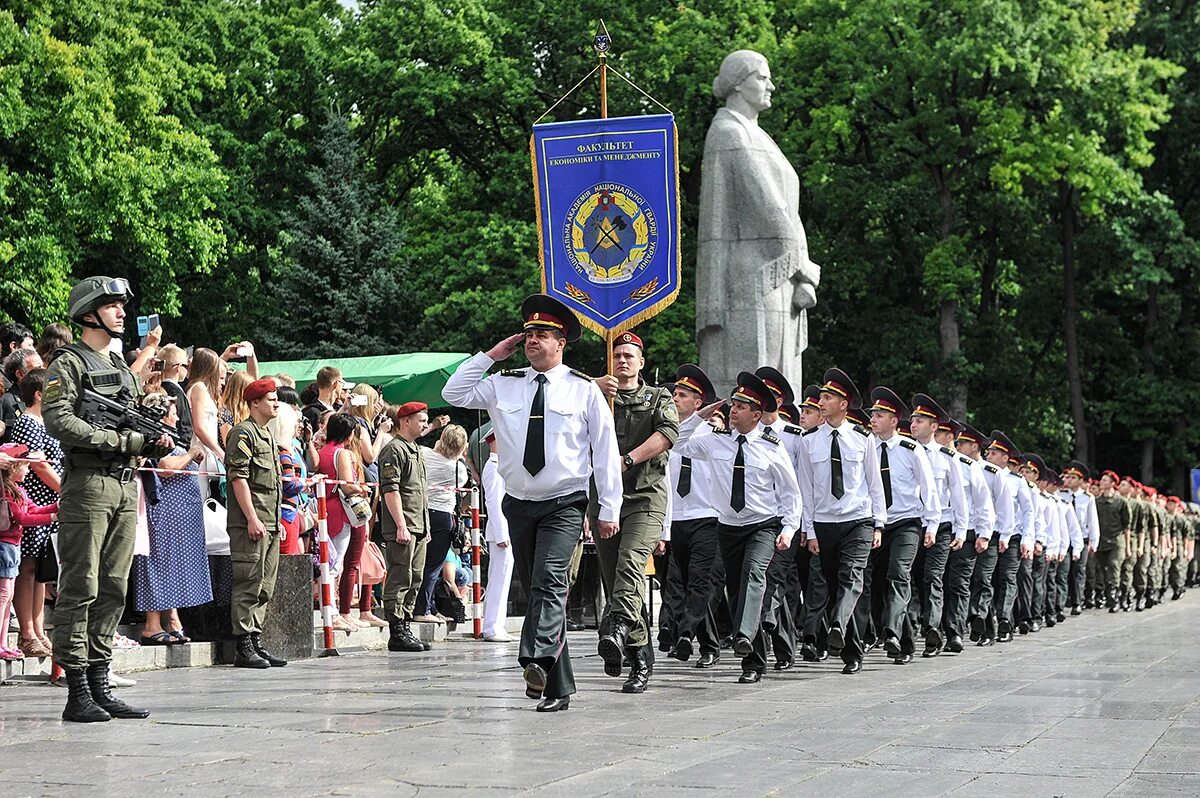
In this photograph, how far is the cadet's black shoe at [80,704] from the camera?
28.9 feet

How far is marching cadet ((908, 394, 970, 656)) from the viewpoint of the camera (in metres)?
15.5

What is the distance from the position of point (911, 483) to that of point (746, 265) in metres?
6.33

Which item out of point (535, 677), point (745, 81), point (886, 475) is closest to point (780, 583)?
point (886, 475)

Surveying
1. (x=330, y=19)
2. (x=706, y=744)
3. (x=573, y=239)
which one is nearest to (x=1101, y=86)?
(x=330, y=19)

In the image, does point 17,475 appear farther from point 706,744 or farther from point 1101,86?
point 1101,86

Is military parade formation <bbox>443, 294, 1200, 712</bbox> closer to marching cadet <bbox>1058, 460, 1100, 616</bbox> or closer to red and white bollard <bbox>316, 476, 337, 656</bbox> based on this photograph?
red and white bollard <bbox>316, 476, 337, 656</bbox>

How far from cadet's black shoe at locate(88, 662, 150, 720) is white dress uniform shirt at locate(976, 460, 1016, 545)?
11.2 m

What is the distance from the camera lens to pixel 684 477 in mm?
13555

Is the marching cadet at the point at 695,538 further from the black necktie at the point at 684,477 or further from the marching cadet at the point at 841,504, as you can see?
the marching cadet at the point at 841,504

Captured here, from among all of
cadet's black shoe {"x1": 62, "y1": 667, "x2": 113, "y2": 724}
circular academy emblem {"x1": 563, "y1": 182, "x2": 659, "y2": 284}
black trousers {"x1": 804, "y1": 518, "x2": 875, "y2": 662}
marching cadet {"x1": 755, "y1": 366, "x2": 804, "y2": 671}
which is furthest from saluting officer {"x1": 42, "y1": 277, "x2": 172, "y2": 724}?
circular academy emblem {"x1": 563, "y1": 182, "x2": 659, "y2": 284}

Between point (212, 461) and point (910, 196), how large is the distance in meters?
28.0

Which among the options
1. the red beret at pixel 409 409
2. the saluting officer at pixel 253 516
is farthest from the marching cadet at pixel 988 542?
the saluting officer at pixel 253 516

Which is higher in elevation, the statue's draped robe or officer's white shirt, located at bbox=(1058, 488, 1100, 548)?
the statue's draped robe

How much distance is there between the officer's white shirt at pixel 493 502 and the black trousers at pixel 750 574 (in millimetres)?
3222
